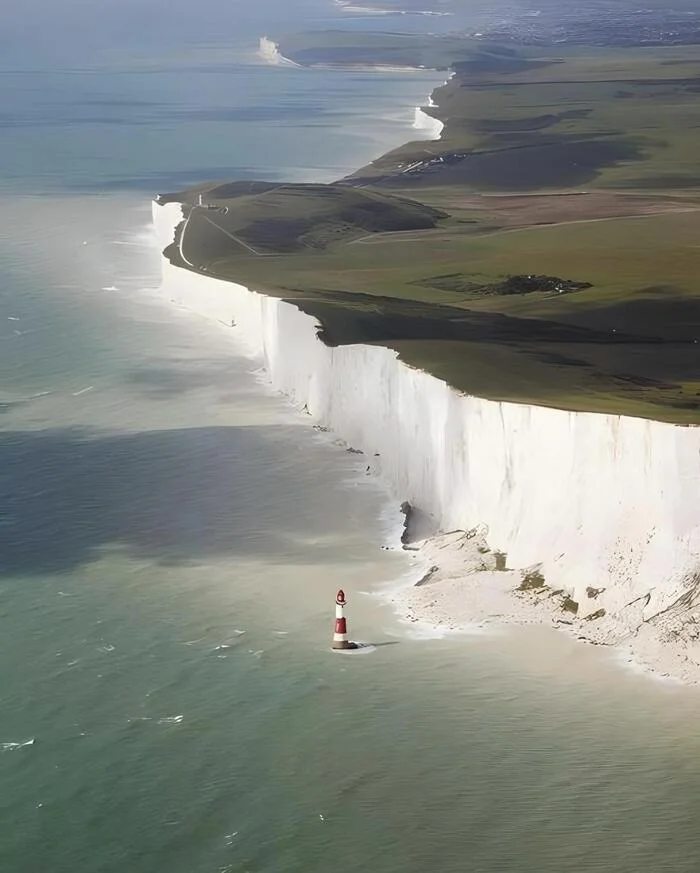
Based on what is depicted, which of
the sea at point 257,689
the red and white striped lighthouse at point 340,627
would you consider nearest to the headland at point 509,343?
the sea at point 257,689

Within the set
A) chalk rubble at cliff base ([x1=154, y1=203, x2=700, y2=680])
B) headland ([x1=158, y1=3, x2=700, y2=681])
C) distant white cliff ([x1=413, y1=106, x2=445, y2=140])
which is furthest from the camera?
distant white cliff ([x1=413, y1=106, x2=445, y2=140])

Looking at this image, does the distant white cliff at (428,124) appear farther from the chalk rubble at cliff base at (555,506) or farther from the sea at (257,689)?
the chalk rubble at cliff base at (555,506)

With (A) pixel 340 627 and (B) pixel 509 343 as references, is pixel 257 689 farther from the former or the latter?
(B) pixel 509 343

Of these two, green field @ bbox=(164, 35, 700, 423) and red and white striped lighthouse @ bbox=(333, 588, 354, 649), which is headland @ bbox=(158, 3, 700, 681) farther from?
red and white striped lighthouse @ bbox=(333, 588, 354, 649)

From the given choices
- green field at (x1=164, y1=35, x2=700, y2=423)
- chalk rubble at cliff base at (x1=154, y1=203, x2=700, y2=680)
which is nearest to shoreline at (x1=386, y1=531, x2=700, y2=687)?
chalk rubble at cliff base at (x1=154, y1=203, x2=700, y2=680)

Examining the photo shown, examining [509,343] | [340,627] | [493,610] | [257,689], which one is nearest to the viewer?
[257,689]

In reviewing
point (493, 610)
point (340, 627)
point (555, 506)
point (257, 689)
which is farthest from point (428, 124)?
point (257, 689)

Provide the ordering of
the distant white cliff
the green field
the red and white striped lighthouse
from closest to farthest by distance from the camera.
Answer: the red and white striped lighthouse, the green field, the distant white cliff
